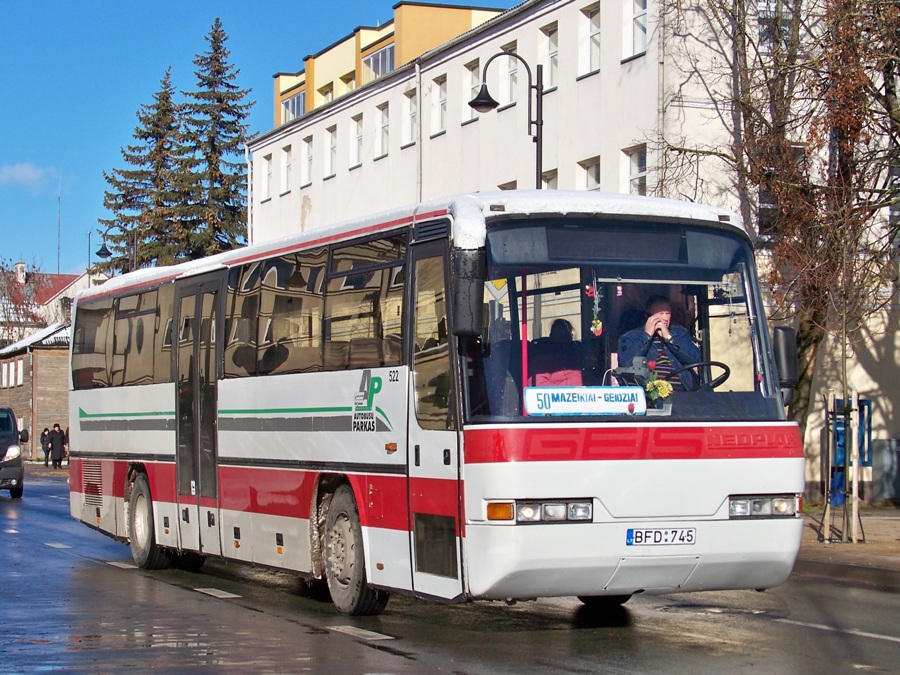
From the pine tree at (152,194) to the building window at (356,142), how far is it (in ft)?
A: 72.4

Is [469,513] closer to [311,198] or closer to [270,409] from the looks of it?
[270,409]

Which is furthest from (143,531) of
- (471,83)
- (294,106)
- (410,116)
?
(294,106)

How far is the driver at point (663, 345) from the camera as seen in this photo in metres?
10.7

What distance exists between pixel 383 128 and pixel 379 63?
772 centimetres

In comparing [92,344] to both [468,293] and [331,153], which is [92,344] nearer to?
[468,293]

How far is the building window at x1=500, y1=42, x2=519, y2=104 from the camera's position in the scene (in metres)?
41.2

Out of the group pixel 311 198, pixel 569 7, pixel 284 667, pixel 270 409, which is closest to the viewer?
pixel 284 667

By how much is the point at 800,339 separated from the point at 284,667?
70.7 feet

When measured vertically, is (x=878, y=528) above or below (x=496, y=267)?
below

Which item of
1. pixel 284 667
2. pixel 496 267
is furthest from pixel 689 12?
pixel 284 667

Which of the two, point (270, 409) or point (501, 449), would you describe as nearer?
point (501, 449)

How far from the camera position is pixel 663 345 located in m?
10.8

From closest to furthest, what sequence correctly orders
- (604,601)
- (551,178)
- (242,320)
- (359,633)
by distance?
(359,633) < (604,601) < (242,320) < (551,178)

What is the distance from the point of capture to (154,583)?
15.8 meters
